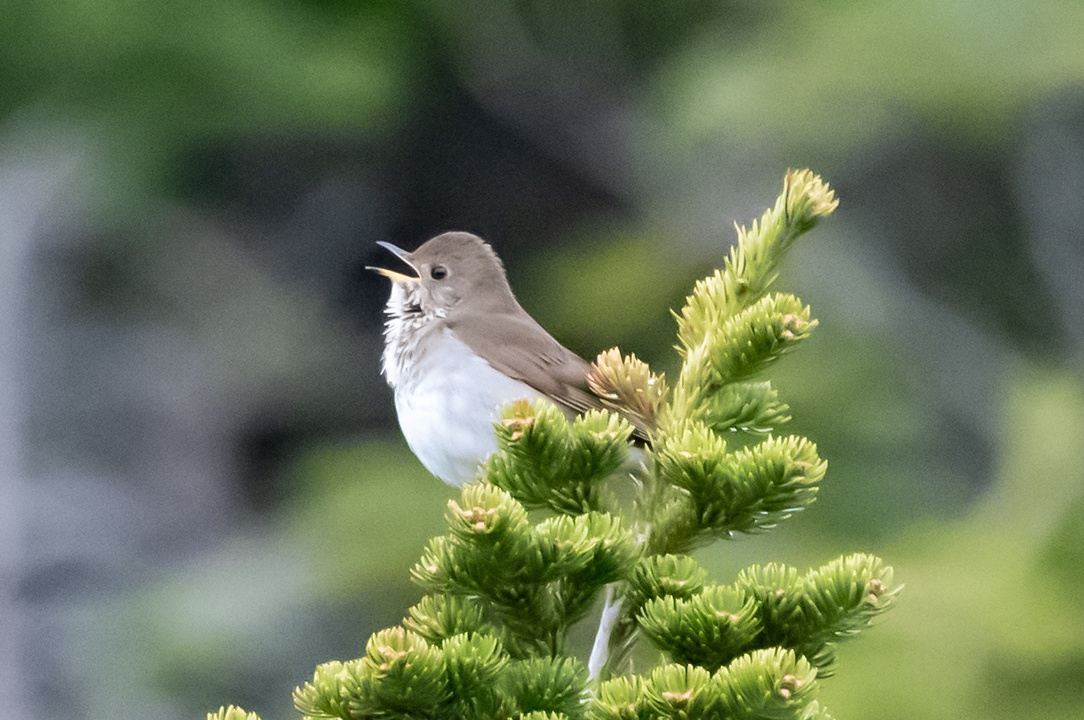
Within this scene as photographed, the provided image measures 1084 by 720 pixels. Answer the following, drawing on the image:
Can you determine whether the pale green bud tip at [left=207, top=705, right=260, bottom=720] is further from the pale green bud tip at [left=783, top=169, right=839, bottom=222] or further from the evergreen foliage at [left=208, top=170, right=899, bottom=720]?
the pale green bud tip at [left=783, top=169, right=839, bottom=222]

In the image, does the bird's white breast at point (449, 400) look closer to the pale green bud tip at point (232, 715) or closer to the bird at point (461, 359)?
the bird at point (461, 359)

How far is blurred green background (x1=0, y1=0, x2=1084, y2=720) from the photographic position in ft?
25.7

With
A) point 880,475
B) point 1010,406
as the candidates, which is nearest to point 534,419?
point 1010,406

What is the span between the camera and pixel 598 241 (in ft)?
35.2

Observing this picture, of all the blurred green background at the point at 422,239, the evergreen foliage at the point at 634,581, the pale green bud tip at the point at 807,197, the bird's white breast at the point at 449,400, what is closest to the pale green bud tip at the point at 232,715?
the evergreen foliage at the point at 634,581

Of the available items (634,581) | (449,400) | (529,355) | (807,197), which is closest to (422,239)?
(529,355)

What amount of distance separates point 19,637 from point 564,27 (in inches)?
199

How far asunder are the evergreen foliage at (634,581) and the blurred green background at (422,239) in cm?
352

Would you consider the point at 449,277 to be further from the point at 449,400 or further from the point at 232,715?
the point at 232,715

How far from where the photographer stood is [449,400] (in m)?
4.12

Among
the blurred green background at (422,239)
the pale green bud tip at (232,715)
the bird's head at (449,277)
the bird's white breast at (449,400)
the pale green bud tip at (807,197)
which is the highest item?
the blurred green background at (422,239)

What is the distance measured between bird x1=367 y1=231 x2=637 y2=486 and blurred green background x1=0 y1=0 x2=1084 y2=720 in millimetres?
1955

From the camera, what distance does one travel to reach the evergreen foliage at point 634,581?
2.06m

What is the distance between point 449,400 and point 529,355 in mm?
267
